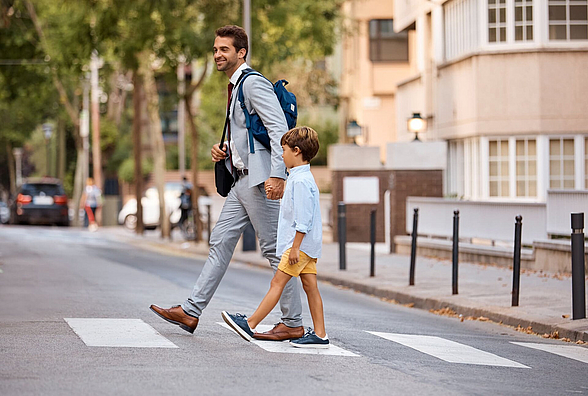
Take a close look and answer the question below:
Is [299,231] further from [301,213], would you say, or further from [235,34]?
[235,34]

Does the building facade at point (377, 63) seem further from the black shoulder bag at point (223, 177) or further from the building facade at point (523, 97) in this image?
the black shoulder bag at point (223, 177)

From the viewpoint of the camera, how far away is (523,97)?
2228 centimetres

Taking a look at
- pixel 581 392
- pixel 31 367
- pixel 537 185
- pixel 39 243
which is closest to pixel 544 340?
pixel 581 392

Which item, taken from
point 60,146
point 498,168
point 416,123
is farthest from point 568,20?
point 60,146

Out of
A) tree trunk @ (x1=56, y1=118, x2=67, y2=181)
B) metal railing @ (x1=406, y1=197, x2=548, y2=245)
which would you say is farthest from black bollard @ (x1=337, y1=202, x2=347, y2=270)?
tree trunk @ (x1=56, y1=118, x2=67, y2=181)

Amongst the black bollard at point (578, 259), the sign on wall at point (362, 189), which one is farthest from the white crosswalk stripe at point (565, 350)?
the sign on wall at point (362, 189)

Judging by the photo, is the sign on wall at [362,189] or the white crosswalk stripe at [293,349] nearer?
the white crosswalk stripe at [293,349]

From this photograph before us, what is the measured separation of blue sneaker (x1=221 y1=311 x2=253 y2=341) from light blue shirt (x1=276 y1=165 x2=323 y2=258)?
0.54 metres

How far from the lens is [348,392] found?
6.40 metres

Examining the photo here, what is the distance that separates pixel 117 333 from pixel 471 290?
667 centimetres

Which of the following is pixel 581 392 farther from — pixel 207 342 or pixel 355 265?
pixel 355 265

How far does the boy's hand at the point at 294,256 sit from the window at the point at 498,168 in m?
15.1

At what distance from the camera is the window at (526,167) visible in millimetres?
21891

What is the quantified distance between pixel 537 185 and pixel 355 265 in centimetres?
474
